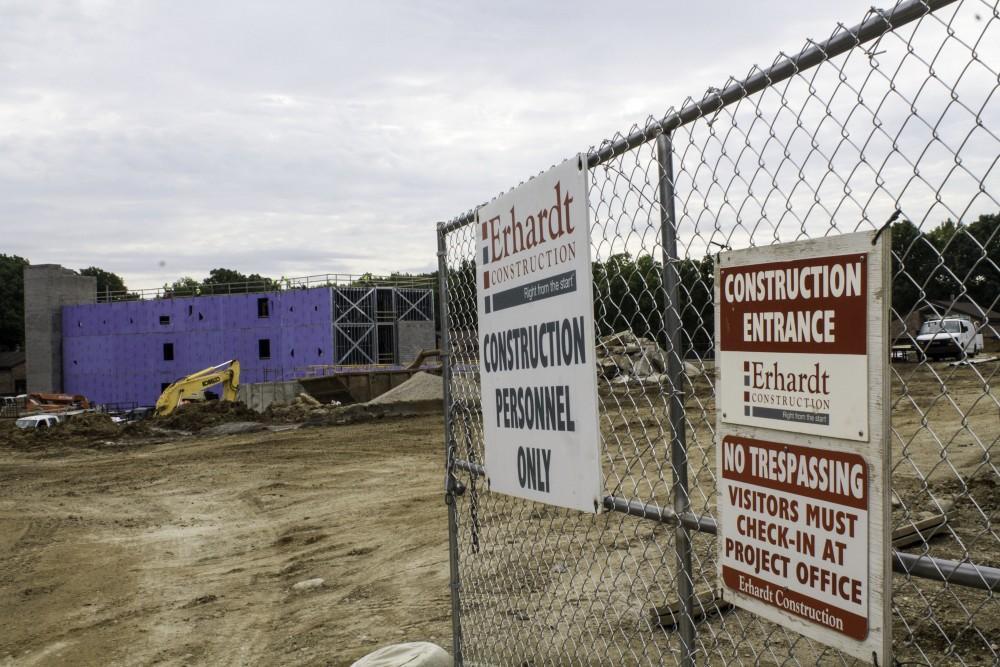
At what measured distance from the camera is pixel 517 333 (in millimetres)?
4109

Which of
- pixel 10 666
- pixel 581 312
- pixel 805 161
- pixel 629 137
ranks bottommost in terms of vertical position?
pixel 10 666

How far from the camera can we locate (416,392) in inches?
1198

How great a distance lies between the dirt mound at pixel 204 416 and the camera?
2981cm

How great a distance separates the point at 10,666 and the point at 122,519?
7.25m

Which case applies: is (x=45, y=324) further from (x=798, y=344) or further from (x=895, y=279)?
(x=895, y=279)

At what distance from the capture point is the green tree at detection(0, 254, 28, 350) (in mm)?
79812

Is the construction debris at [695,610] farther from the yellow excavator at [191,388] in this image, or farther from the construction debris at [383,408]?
the yellow excavator at [191,388]

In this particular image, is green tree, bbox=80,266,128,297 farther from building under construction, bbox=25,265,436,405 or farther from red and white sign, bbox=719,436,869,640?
red and white sign, bbox=719,436,869,640

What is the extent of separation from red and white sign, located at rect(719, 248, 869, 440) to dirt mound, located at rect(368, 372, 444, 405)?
89.6ft

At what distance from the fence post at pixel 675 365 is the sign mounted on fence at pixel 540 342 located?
1.28 feet

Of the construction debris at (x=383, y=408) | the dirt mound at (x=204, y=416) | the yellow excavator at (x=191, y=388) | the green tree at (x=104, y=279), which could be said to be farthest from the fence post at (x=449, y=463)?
the green tree at (x=104, y=279)

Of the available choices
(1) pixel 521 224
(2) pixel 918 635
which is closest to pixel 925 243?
(1) pixel 521 224

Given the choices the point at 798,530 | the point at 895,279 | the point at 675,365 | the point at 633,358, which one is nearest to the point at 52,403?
the point at 633,358

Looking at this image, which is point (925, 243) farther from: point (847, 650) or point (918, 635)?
point (918, 635)
